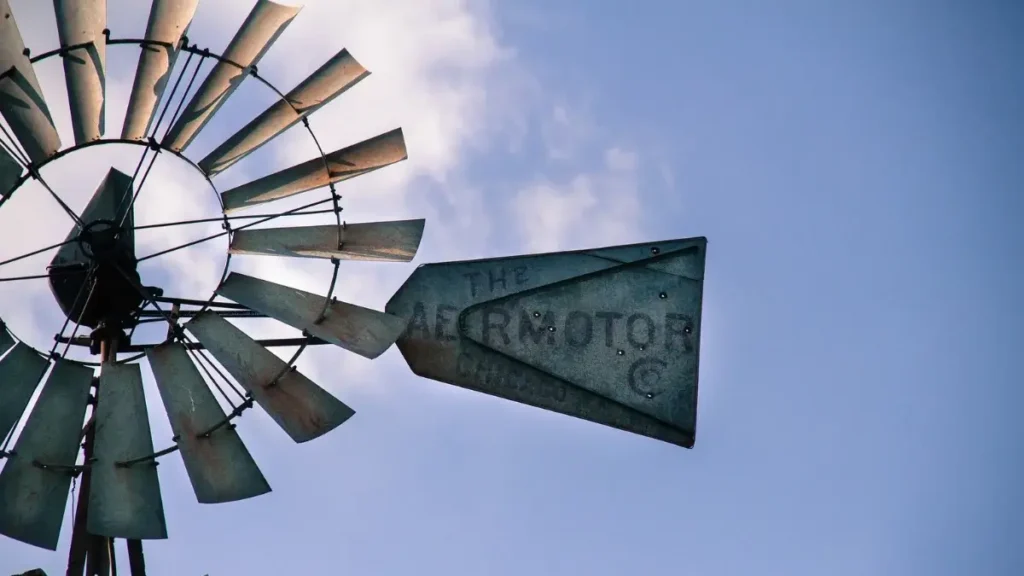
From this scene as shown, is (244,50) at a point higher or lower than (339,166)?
higher

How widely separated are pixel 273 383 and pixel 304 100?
5.45 feet

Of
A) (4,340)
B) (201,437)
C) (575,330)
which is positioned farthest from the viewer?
(575,330)

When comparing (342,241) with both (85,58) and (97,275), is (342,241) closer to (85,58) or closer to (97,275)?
(97,275)

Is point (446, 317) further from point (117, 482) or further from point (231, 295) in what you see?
point (117, 482)

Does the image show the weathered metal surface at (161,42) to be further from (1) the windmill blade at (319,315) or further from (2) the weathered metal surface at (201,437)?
(2) the weathered metal surface at (201,437)

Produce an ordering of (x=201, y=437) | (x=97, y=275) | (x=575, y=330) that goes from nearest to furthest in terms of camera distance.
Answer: (x=201, y=437) → (x=97, y=275) → (x=575, y=330)

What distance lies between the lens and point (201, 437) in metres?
9.70

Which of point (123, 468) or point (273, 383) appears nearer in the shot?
point (123, 468)

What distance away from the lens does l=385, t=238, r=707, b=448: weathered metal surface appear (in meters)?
10.7

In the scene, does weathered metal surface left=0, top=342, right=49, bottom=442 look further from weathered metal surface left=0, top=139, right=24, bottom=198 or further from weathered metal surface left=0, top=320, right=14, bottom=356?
weathered metal surface left=0, top=139, right=24, bottom=198

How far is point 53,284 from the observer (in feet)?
33.4

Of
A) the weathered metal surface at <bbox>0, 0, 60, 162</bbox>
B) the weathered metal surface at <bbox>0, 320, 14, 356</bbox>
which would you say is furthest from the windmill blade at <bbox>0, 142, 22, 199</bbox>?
the weathered metal surface at <bbox>0, 320, 14, 356</bbox>

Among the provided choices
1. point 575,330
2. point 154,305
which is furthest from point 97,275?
point 575,330

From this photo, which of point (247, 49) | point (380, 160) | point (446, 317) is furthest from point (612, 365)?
point (247, 49)
